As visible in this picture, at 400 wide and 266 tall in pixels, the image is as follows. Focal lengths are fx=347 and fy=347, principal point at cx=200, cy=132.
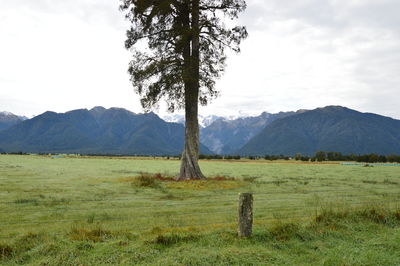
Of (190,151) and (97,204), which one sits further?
(190,151)

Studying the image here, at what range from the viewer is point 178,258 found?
308 inches

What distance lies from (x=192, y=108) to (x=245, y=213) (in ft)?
64.1

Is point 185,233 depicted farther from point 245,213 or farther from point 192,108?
point 192,108

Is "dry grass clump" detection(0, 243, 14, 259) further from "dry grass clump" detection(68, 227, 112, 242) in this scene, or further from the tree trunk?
the tree trunk

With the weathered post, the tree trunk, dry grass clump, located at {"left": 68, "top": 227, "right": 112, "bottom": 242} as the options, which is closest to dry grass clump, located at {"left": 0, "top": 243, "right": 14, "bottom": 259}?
dry grass clump, located at {"left": 68, "top": 227, "right": 112, "bottom": 242}

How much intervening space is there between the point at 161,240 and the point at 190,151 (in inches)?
734

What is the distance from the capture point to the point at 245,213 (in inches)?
358

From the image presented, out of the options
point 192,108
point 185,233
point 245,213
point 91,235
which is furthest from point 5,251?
point 192,108

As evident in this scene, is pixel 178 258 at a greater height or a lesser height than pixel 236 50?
lesser

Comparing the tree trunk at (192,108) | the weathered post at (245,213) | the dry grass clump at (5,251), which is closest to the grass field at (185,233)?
the dry grass clump at (5,251)

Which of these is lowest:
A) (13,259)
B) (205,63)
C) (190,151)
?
(13,259)

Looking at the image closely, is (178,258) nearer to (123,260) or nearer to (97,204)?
(123,260)

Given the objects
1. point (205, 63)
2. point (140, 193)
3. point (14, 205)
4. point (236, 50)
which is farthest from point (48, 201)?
point (236, 50)

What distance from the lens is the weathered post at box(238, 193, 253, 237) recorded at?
9.00 metres
